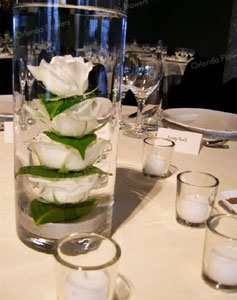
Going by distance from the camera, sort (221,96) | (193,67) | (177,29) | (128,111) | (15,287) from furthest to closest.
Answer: (177,29)
(193,67)
(221,96)
(128,111)
(15,287)

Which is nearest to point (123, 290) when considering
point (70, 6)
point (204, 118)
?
point (70, 6)

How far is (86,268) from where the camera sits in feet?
1.21

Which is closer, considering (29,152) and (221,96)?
(29,152)

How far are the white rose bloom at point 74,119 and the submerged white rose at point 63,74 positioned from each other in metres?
0.02

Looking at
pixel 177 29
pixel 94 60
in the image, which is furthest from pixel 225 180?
pixel 177 29

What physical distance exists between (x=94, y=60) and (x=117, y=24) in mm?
60

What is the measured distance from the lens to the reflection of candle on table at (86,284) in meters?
0.39

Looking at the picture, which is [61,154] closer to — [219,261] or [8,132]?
[219,261]

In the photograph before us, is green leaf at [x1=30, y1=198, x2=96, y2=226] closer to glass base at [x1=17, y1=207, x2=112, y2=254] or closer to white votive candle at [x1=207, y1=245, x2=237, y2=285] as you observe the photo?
glass base at [x1=17, y1=207, x2=112, y2=254]

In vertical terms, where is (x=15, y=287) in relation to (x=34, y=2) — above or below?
below

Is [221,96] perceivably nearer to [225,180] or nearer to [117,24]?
[225,180]

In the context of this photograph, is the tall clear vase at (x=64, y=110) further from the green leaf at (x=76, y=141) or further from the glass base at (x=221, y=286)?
the glass base at (x=221, y=286)

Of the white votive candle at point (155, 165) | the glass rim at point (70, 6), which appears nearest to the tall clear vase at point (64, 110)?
the glass rim at point (70, 6)

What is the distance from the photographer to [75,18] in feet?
1.59
